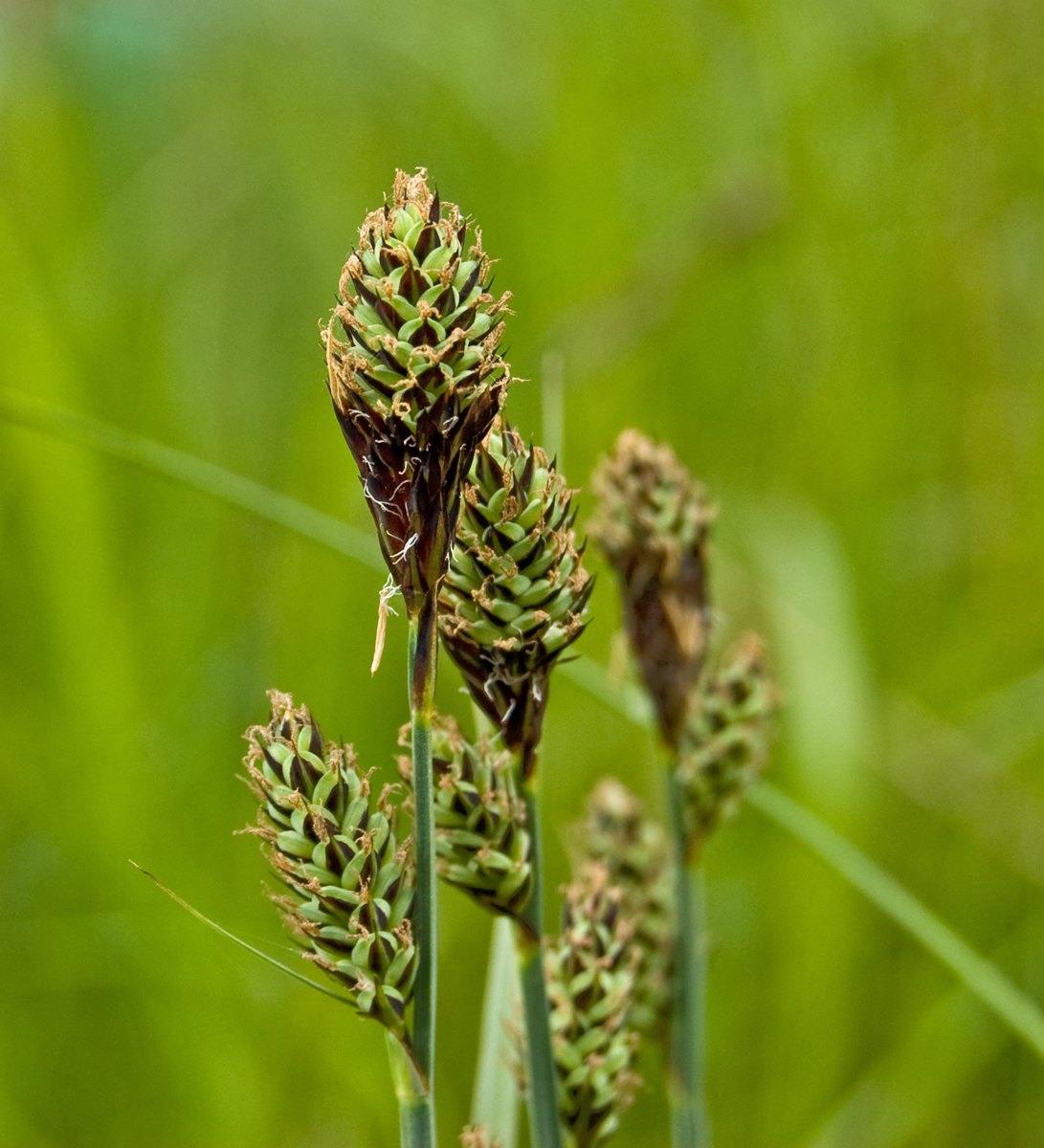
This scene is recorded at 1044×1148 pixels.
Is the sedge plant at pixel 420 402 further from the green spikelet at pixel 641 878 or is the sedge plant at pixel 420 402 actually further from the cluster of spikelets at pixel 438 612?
the green spikelet at pixel 641 878

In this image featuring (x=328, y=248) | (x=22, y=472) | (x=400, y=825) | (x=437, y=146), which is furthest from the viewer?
(x=437, y=146)

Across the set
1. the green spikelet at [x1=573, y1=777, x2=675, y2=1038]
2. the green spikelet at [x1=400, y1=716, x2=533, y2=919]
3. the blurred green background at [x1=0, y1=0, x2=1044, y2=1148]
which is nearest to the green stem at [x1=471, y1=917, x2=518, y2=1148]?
the green spikelet at [x1=573, y1=777, x2=675, y2=1038]

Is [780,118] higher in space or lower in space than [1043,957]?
higher

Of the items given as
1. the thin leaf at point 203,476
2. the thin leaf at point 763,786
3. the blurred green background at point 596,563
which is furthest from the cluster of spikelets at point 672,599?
the blurred green background at point 596,563

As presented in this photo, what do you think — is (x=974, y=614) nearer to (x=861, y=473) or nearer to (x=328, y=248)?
(x=861, y=473)

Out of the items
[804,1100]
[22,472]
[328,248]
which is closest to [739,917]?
[804,1100]

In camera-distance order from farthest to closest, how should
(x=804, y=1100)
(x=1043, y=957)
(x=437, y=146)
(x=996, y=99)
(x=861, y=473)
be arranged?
1. (x=437, y=146)
2. (x=861, y=473)
3. (x=996, y=99)
4. (x=1043, y=957)
5. (x=804, y=1100)

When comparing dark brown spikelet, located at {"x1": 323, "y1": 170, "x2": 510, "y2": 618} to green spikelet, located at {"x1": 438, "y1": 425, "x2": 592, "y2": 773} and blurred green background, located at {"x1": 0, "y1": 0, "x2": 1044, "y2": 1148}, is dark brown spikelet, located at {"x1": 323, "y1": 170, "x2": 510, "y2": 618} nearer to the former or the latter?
green spikelet, located at {"x1": 438, "y1": 425, "x2": 592, "y2": 773}
